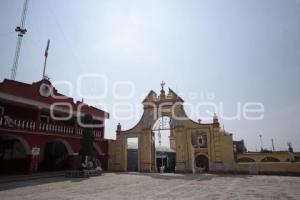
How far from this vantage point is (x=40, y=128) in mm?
21141

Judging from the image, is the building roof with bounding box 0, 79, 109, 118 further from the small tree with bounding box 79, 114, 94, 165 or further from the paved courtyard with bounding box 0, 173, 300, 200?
the paved courtyard with bounding box 0, 173, 300, 200

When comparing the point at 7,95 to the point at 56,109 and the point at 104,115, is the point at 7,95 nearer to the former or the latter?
the point at 56,109

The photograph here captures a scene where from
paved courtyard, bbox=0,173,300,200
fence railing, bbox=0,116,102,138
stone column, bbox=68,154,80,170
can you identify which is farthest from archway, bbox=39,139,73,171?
paved courtyard, bbox=0,173,300,200

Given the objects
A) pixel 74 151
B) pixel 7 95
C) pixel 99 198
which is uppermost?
pixel 7 95

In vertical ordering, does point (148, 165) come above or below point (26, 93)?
below

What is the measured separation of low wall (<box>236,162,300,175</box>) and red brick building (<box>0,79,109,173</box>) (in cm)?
1539

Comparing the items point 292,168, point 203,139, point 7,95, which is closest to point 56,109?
point 7,95

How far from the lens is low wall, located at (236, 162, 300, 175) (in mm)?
22547

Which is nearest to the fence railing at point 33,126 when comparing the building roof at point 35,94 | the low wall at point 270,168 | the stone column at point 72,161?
the building roof at point 35,94

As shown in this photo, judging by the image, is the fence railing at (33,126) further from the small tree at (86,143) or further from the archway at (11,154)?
the archway at (11,154)

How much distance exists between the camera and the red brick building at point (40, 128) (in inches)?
775

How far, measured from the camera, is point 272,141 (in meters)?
77.0

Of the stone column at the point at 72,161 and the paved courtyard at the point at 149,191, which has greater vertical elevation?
the stone column at the point at 72,161

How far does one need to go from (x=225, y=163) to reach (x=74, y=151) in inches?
592
